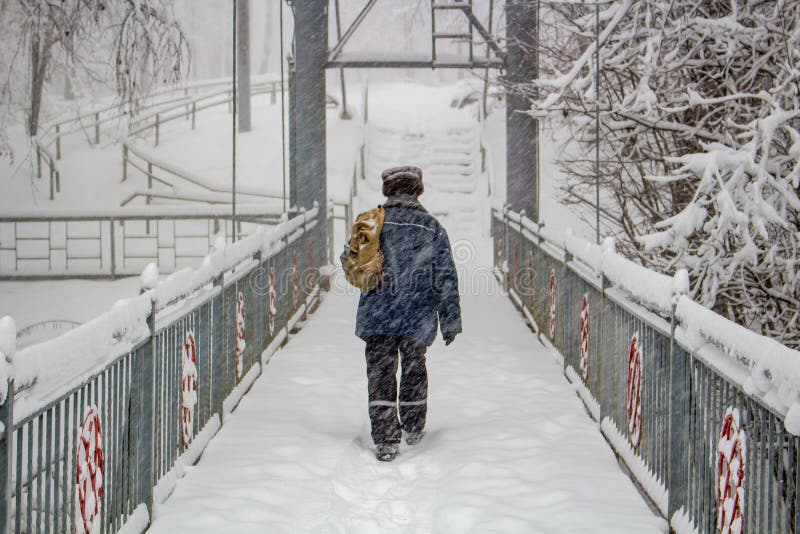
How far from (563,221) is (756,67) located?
14.0m

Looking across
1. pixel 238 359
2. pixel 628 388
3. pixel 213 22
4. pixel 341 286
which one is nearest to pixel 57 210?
pixel 341 286

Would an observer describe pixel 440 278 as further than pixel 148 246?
No

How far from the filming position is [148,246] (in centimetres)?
2017

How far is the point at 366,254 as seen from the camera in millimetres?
6195

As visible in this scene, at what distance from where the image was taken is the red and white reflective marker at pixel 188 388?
18.1ft

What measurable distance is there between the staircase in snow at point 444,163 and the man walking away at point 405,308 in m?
14.3

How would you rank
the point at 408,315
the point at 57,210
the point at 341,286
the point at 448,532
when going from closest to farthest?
the point at 448,532 < the point at 408,315 < the point at 341,286 < the point at 57,210

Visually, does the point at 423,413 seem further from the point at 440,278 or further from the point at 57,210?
the point at 57,210

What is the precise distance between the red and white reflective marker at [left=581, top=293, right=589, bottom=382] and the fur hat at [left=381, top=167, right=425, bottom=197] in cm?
173

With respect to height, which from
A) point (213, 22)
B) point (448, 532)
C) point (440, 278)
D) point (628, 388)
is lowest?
point (448, 532)

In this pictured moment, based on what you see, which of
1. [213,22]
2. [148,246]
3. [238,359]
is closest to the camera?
[238,359]

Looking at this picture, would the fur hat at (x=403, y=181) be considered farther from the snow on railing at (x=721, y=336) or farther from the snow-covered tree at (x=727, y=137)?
the snow-covered tree at (x=727, y=137)

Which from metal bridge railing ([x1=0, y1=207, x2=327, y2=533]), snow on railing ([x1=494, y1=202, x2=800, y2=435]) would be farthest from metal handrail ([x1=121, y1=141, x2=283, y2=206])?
snow on railing ([x1=494, y1=202, x2=800, y2=435])

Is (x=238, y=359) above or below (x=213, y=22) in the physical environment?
→ below
